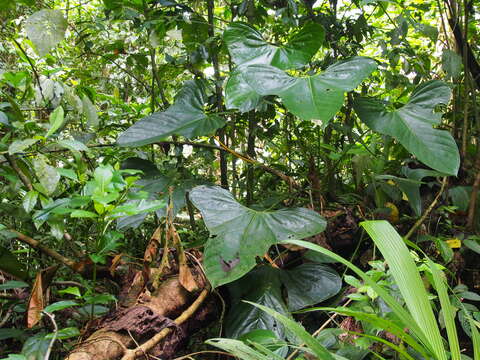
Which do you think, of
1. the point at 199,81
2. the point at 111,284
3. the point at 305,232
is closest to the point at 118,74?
the point at 199,81

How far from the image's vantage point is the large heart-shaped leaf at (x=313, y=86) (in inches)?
35.5

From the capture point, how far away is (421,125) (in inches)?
45.5

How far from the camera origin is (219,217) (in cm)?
101

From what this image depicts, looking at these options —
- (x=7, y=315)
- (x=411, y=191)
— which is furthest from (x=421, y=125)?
(x=7, y=315)

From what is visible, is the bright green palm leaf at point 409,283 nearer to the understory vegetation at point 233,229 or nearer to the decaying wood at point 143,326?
the understory vegetation at point 233,229

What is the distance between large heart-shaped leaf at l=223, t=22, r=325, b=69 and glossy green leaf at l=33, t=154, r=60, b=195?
68 centimetres

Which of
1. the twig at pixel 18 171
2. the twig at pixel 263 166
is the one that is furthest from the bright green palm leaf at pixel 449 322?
the twig at pixel 18 171

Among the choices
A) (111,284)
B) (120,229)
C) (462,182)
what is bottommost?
(111,284)

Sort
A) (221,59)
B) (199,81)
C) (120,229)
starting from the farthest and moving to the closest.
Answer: (221,59) → (199,81) → (120,229)

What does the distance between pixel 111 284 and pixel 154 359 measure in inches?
18.4

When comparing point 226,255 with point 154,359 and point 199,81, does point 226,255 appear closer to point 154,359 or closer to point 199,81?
point 154,359

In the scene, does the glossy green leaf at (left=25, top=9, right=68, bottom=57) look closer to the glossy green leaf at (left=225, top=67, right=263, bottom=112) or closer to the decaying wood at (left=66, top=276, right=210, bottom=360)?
the glossy green leaf at (left=225, top=67, right=263, bottom=112)

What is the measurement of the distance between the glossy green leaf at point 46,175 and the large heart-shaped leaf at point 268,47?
684mm

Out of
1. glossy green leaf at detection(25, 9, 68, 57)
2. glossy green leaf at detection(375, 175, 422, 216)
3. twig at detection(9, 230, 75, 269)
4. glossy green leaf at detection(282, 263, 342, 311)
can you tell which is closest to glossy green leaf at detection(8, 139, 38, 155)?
Answer: twig at detection(9, 230, 75, 269)
